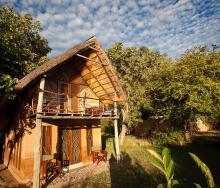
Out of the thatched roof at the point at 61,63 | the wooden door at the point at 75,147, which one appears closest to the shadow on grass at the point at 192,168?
the thatched roof at the point at 61,63

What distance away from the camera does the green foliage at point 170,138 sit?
2222cm

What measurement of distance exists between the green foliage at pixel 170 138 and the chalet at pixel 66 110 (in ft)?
32.2

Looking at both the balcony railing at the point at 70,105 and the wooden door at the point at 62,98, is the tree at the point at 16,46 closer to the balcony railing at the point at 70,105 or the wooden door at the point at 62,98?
the balcony railing at the point at 70,105

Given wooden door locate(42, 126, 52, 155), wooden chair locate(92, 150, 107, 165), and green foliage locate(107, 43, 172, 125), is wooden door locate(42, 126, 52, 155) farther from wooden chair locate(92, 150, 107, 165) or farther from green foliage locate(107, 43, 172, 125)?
green foliage locate(107, 43, 172, 125)

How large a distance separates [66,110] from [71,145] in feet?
8.60

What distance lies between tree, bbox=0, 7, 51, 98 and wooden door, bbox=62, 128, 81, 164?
4939 mm

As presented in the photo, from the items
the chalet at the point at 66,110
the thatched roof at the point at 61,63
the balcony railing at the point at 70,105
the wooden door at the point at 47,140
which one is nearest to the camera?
the thatched roof at the point at 61,63

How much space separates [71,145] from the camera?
1437 cm

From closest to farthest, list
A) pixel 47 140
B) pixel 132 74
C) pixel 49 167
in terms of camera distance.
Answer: pixel 49 167
pixel 47 140
pixel 132 74

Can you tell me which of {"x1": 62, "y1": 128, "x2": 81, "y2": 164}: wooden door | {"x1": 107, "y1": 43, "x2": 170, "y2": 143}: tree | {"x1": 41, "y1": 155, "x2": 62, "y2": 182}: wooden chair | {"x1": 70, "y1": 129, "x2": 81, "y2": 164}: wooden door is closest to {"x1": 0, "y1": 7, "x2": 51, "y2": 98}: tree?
{"x1": 41, "y1": 155, "x2": 62, "y2": 182}: wooden chair

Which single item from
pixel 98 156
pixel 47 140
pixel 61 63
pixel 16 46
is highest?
pixel 16 46

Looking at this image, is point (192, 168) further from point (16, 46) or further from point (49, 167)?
point (16, 46)

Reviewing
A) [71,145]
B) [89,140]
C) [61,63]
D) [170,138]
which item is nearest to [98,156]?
[89,140]

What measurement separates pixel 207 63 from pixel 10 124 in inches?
719
